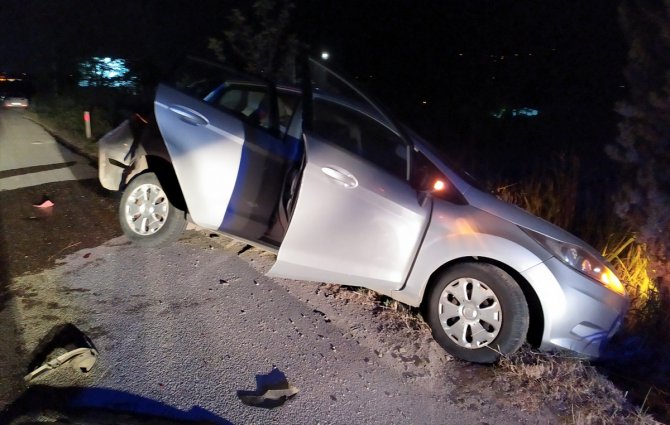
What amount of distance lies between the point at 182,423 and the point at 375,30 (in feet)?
52.6

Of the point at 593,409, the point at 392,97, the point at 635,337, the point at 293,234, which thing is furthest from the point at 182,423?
the point at 392,97

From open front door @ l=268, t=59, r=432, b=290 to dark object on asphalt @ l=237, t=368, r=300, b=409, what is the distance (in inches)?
38.6

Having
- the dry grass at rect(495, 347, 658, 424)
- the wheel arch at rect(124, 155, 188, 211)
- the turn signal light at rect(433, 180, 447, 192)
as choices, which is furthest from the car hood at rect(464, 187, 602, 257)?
the wheel arch at rect(124, 155, 188, 211)

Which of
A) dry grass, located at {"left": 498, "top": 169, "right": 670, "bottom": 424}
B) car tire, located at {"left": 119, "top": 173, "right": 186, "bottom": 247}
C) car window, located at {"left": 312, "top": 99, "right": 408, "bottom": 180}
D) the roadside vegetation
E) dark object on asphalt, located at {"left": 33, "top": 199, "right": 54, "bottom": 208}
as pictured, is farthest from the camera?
the roadside vegetation

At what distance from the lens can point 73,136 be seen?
1332 centimetres

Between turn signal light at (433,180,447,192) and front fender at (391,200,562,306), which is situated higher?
turn signal light at (433,180,447,192)

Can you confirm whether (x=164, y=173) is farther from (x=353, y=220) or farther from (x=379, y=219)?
(x=379, y=219)

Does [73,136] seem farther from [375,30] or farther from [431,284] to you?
[431,284]

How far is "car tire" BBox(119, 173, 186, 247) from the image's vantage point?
5383 mm

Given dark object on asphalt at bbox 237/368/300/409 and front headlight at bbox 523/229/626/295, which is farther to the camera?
front headlight at bbox 523/229/626/295

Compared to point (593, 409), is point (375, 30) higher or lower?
higher

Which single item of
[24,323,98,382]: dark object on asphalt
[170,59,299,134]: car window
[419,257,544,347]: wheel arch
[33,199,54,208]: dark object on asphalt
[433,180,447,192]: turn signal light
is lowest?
[33,199,54,208]: dark object on asphalt

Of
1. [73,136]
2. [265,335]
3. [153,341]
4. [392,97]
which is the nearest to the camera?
[153,341]

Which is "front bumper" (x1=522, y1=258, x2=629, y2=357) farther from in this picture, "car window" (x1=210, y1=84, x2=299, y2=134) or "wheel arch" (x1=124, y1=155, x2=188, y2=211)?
"wheel arch" (x1=124, y1=155, x2=188, y2=211)
